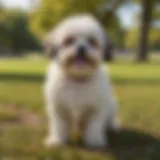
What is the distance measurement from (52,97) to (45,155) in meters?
0.59

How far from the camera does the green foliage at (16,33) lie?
181 feet

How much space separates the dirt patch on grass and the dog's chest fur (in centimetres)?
108

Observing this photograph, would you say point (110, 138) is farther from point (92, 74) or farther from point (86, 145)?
point (92, 74)

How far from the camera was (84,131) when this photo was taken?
4742mm

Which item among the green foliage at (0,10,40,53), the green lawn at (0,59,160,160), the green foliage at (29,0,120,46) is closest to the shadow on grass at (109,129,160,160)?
the green lawn at (0,59,160,160)

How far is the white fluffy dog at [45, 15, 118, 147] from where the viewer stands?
4312 millimetres

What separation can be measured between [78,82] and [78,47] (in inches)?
15.6

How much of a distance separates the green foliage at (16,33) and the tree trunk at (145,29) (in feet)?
93.3

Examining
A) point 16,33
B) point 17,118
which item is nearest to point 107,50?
point 17,118

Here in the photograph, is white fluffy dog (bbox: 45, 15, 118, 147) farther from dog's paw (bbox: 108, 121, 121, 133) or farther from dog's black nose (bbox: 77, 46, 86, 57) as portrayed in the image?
dog's paw (bbox: 108, 121, 121, 133)

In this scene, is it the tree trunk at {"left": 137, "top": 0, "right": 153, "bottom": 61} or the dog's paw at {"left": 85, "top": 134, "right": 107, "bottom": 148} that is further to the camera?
the tree trunk at {"left": 137, "top": 0, "right": 153, "bottom": 61}

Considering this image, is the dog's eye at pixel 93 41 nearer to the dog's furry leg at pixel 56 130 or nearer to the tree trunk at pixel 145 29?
the dog's furry leg at pixel 56 130


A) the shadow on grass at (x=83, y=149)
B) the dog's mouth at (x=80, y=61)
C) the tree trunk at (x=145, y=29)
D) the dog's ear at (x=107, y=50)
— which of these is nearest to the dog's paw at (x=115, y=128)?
the shadow on grass at (x=83, y=149)

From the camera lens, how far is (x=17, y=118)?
6.04 metres
